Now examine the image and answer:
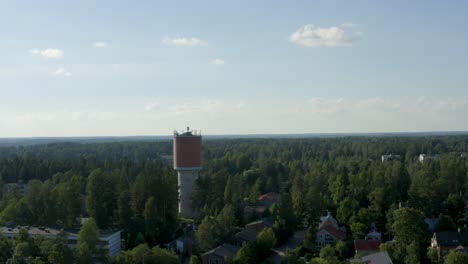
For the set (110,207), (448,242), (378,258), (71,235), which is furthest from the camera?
(110,207)

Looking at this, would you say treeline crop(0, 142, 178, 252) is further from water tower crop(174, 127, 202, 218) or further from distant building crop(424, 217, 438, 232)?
distant building crop(424, 217, 438, 232)

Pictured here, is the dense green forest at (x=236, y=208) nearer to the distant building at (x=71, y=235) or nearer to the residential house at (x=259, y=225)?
the residential house at (x=259, y=225)

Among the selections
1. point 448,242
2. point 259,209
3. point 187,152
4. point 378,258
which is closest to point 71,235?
point 187,152

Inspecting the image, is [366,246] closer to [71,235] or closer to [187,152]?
[71,235]

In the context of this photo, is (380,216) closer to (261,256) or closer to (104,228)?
(261,256)

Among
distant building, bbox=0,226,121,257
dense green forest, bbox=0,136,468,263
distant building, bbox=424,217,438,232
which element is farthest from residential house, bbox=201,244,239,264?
distant building, bbox=424,217,438,232

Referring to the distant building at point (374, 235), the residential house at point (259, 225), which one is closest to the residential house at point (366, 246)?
the distant building at point (374, 235)

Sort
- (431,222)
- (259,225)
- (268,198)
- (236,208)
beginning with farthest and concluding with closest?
1. (268,198)
2. (236,208)
3. (259,225)
4. (431,222)
